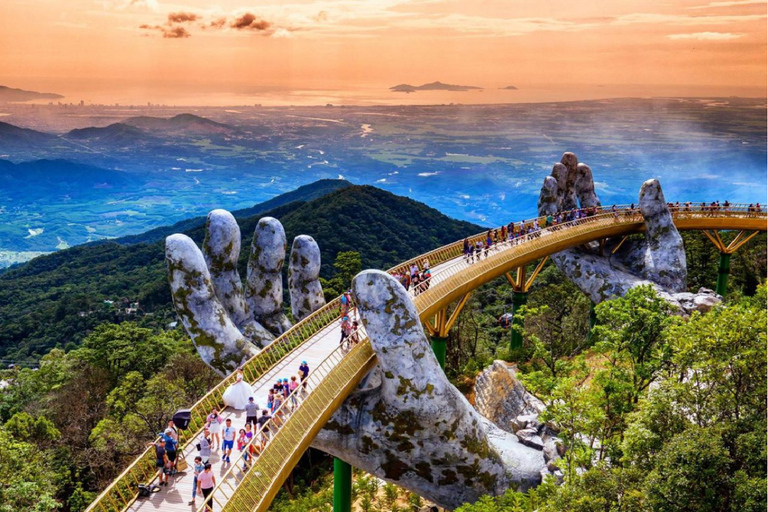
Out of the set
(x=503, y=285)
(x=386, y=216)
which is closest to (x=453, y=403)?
(x=503, y=285)

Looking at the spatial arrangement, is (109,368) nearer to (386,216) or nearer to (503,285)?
(503,285)

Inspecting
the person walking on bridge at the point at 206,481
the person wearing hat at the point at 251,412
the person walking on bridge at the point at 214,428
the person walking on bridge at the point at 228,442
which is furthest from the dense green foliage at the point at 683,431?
the person walking on bridge at the point at 206,481

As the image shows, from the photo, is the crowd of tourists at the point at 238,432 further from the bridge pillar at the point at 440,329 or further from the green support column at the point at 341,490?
the bridge pillar at the point at 440,329

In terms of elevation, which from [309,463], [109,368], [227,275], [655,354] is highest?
[227,275]

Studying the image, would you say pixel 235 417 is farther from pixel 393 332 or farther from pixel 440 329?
pixel 440 329

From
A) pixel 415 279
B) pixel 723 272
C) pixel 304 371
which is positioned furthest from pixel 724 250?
pixel 304 371
